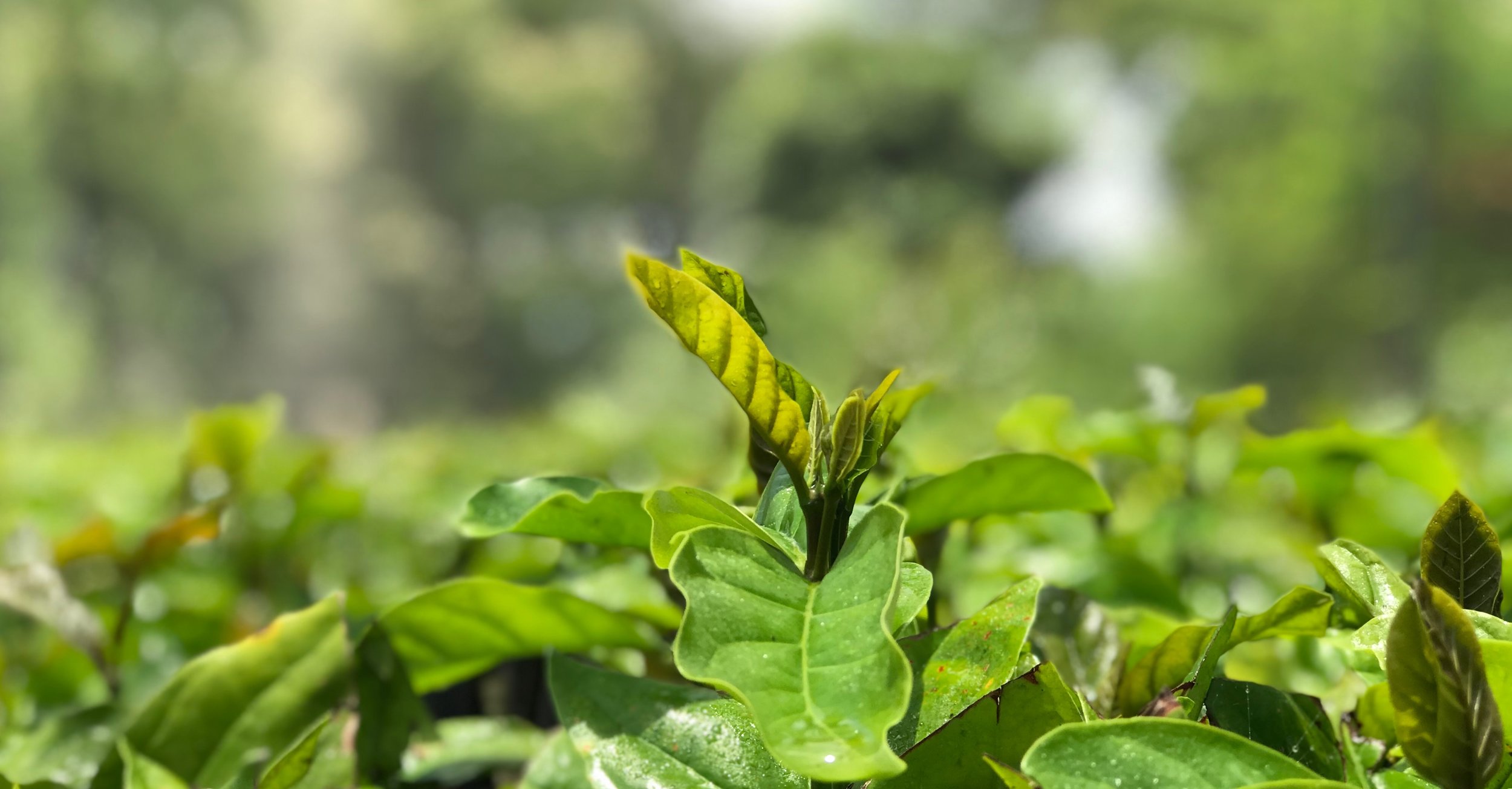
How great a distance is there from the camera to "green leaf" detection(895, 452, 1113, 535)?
18.5 inches

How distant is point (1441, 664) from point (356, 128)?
1161 inches

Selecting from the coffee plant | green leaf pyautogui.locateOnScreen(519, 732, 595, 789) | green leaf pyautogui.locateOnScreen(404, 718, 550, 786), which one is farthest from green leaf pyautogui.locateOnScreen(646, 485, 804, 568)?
green leaf pyautogui.locateOnScreen(404, 718, 550, 786)

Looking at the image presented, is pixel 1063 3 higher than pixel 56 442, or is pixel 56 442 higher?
pixel 1063 3

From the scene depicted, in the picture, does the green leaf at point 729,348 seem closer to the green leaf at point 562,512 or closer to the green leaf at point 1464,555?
the green leaf at point 562,512

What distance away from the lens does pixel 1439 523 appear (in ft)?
1.15

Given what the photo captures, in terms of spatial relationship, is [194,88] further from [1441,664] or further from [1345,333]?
[1441,664]

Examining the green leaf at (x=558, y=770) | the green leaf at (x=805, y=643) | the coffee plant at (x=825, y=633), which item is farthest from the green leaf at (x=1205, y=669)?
the green leaf at (x=558, y=770)

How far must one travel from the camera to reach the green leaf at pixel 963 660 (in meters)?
0.34

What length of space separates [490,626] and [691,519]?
20 cm

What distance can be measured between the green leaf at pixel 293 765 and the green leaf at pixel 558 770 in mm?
84

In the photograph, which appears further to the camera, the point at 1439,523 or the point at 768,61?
the point at 768,61

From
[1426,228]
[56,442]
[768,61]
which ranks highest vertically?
[768,61]

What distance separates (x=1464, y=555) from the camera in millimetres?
352

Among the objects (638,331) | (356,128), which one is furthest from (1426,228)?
(356,128)
